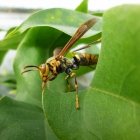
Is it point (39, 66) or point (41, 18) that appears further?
point (39, 66)

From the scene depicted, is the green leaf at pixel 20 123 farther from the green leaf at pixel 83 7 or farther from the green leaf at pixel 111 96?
the green leaf at pixel 83 7

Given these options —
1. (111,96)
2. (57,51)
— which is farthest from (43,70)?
(111,96)

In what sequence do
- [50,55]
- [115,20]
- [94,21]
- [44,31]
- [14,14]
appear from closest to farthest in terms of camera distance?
[115,20] → [94,21] → [44,31] → [50,55] → [14,14]

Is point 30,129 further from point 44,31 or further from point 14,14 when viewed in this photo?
point 14,14

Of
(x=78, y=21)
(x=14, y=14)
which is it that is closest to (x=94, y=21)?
(x=78, y=21)

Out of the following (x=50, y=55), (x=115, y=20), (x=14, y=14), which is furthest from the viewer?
(x=14, y=14)

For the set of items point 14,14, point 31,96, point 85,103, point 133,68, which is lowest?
point 14,14

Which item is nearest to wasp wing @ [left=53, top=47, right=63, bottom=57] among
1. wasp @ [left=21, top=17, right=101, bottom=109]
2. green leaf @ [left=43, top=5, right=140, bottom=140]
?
wasp @ [left=21, top=17, right=101, bottom=109]

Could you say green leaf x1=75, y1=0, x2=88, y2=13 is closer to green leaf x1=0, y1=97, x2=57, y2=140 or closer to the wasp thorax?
the wasp thorax
